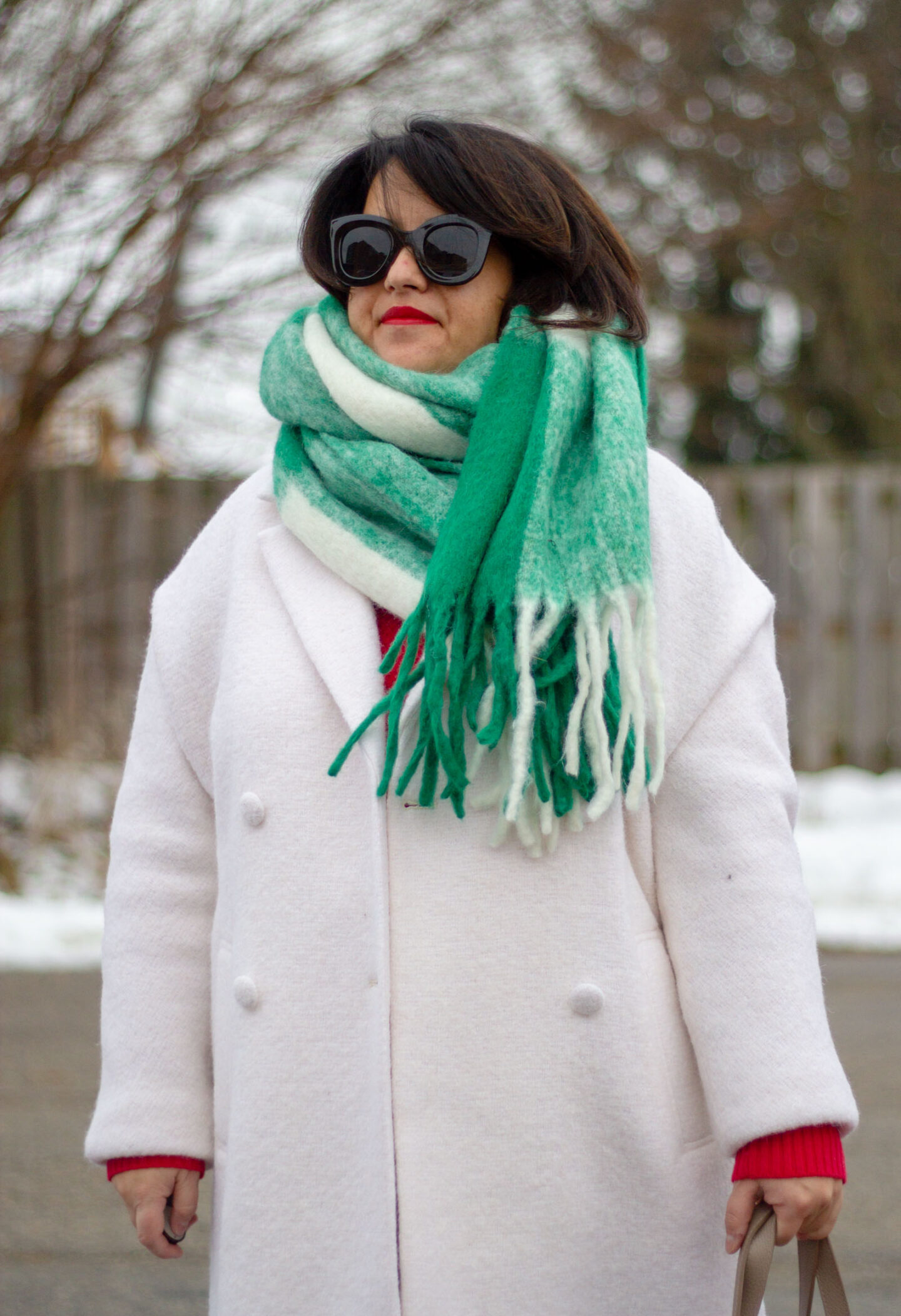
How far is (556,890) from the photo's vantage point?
5.39ft

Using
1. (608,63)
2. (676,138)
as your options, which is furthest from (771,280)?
(608,63)

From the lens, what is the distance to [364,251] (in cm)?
178

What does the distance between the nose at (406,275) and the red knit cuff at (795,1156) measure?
1103mm

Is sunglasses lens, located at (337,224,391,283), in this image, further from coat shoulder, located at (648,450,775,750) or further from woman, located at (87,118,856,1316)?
coat shoulder, located at (648,450,775,750)

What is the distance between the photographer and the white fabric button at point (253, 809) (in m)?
1.68

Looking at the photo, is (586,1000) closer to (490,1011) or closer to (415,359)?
(490,1011)

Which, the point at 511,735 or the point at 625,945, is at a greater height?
the point at 511,735

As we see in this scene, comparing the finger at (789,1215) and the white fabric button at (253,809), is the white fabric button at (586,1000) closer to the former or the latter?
the finger at (789,1215)

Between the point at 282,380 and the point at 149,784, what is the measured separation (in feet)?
1.83

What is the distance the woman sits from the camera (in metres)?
1.59

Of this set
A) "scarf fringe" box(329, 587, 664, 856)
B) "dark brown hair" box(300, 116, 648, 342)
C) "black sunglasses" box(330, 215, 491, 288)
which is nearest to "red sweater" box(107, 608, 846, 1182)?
"scarf fringe" box(329, 587, 664, 856)

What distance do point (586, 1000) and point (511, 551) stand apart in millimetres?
527

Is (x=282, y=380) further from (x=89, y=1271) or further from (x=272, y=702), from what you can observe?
(x=89, y=1271)

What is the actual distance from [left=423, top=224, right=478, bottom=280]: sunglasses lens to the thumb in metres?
1.14
